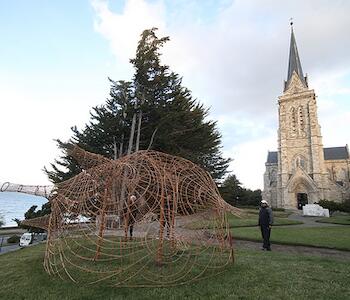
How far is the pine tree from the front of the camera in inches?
782

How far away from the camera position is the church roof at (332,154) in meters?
64.7

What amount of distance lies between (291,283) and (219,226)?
5.93 ft

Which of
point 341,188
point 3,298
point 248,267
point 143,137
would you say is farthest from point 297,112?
point 3,298

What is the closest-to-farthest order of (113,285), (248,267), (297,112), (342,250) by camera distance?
(113,285) < (248,267) < (342,250) < (297,112)

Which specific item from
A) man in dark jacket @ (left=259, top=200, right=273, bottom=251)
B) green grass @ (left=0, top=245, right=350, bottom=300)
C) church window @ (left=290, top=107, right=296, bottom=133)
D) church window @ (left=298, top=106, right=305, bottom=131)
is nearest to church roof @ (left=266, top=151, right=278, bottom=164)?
church window @ (left=290, top=107, right=296, bottom=133)

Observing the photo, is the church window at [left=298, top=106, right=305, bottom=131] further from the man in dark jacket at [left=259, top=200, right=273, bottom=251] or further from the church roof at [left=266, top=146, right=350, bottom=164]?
the man in dark jacket at [left=259, top=200, right=273, bottom=251]

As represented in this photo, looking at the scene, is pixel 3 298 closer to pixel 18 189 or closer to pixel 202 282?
pixel 18 189

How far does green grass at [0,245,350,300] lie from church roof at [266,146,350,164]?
64.1 meters

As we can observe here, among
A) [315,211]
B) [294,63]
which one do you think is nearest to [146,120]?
[315,211]

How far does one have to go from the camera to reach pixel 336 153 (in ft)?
218

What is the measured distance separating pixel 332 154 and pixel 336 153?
88 centimetres

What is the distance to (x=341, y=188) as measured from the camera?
51906 millimetres

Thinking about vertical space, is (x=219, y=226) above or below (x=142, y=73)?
below

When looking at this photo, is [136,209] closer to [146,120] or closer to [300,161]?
[146,120]
